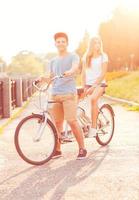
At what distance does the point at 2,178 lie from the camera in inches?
246

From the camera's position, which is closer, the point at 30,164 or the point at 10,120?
the point at 30,164

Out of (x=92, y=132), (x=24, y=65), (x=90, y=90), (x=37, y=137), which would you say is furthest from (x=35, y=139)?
(x=24, y=65)

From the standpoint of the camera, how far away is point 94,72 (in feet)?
27.2

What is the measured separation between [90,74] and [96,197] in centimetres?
338

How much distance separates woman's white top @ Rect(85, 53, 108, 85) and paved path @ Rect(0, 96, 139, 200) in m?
1.11

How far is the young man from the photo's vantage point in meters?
7.16

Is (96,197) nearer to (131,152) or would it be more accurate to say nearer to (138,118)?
(131,152)

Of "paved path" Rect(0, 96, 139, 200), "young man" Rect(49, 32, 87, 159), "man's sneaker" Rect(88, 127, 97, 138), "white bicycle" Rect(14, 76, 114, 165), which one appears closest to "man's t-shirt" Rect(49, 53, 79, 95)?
"young man" Rect(49, 32, 87, 159)

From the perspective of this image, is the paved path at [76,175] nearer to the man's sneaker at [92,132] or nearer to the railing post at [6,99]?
the man's sneaker at [92,132]

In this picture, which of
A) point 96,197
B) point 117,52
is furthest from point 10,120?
point 117,52

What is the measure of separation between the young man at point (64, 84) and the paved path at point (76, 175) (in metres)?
0.59

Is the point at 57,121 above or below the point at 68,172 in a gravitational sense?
above

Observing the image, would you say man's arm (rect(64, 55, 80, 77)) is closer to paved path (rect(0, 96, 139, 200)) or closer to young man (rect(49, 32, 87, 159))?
young man (rect(49, 32, 87, 159))

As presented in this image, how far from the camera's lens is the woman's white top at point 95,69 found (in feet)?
27.1
